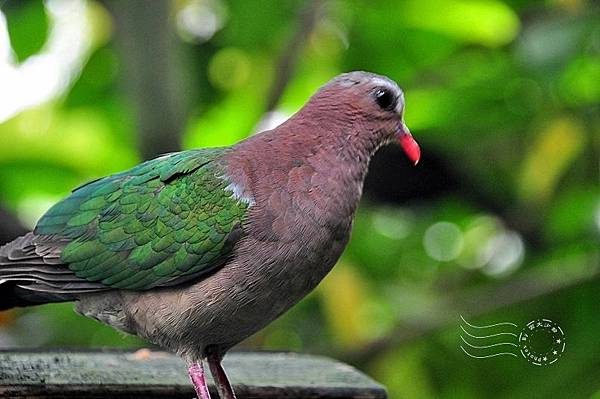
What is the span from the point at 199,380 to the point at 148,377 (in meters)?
0.40

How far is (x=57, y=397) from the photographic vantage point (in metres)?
2.78

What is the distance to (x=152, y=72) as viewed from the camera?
13.8 ft

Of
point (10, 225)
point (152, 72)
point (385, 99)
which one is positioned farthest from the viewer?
point (10, 225)

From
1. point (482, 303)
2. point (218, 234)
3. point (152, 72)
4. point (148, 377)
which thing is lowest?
point (482, 303)

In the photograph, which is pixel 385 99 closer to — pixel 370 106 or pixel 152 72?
pixel 370 106

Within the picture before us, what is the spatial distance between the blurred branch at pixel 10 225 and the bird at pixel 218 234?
153cm

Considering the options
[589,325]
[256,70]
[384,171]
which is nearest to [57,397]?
[589,325]

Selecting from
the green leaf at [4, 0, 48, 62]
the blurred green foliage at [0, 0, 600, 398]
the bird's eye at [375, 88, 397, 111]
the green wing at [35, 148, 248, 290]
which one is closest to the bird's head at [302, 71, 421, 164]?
the bird's eye at [375, 88, 397, 111]

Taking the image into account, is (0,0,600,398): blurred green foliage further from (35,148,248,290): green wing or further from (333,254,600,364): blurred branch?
(35,148,248,290): green wing

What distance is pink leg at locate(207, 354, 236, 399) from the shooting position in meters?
2.84

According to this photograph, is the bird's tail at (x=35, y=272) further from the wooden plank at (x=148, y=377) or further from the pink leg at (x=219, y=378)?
the pink leg at (x=219, y=378)

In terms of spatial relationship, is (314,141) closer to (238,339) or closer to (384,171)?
(238,339)

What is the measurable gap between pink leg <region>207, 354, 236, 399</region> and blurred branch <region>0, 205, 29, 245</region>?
173 cm

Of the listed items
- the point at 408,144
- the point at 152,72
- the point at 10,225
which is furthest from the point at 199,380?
the point at 10,225
